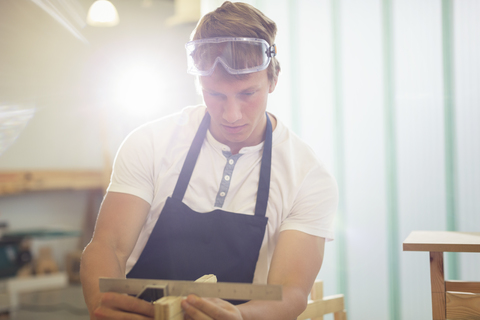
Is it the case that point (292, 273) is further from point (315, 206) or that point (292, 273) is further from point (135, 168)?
point (135, 168)

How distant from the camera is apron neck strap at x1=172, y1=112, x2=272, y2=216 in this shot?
1232mm

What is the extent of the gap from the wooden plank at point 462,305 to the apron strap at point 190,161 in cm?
90

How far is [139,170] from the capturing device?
3.96 ft

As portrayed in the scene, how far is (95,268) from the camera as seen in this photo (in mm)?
1037

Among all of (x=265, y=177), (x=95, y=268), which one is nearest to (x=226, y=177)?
(x=265, y=177)

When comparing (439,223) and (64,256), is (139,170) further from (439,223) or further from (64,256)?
(64,256)

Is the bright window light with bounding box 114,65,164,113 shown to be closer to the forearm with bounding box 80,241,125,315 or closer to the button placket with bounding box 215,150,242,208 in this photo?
the button placket with bounding box 215,150,242,208

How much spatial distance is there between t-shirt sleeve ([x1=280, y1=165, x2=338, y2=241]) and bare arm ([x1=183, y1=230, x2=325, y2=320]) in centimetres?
3

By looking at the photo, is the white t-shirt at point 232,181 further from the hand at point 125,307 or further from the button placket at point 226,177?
the hand at point 125,307

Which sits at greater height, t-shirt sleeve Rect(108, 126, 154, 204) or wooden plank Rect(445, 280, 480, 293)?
t-shirt sleeve Rect(108, 126, 154, 204)

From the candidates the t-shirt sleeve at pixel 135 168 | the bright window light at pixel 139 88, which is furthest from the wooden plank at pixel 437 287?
the bright window light at pixel 139 88

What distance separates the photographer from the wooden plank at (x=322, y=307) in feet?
4.89

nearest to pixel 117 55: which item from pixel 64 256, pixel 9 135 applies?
pixel 9 135

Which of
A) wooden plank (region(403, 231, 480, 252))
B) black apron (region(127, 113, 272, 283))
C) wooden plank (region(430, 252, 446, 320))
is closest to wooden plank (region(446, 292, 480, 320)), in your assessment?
wooden plank (region(430, 252, 446, 320))
